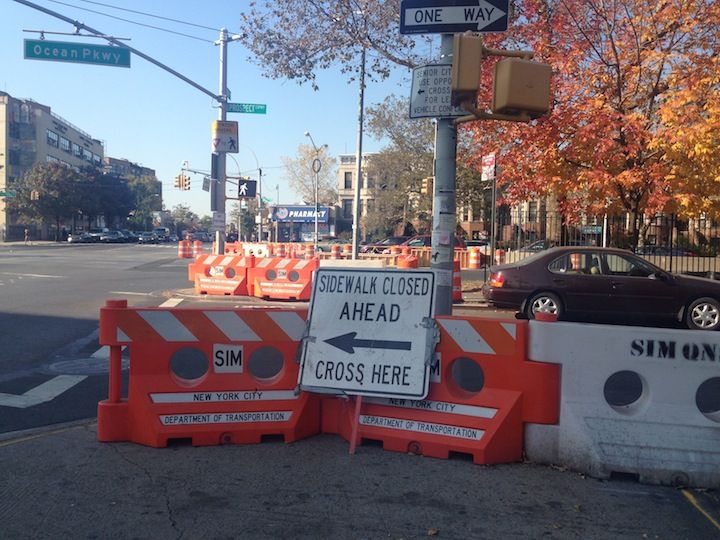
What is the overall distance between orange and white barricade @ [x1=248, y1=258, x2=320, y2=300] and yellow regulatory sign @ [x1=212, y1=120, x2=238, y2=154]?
4147 millimetres

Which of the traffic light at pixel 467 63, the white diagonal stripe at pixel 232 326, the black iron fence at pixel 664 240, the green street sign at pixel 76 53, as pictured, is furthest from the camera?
the black iron fence at pixel 664 240

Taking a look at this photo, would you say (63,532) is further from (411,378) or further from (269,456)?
(411,378)

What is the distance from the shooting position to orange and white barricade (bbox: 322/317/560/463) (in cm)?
496

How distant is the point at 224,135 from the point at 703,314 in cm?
1315

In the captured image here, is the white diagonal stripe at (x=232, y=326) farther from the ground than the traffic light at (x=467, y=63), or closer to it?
closer to it

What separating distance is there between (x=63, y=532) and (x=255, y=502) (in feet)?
3.71

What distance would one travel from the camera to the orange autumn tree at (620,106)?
12453mm

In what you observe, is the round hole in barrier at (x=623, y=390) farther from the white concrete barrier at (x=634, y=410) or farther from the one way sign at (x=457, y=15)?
the one way sign at (x=457, y=15)

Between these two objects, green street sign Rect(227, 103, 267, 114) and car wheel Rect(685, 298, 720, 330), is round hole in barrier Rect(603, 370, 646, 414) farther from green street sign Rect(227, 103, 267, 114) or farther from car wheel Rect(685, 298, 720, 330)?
green street sign Rect(227, 103, 267, 114)

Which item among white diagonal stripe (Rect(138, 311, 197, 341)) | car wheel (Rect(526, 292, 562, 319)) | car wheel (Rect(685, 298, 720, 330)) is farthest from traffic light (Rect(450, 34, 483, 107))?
car wheel (Rect(685, 298, 720, 330))

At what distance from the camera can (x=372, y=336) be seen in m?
5.36

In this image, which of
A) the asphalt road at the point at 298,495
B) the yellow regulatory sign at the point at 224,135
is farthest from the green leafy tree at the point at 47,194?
the asphalt road at the point at 298,495

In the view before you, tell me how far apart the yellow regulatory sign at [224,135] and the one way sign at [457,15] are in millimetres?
12408

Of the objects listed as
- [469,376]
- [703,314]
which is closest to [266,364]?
[469,376]
